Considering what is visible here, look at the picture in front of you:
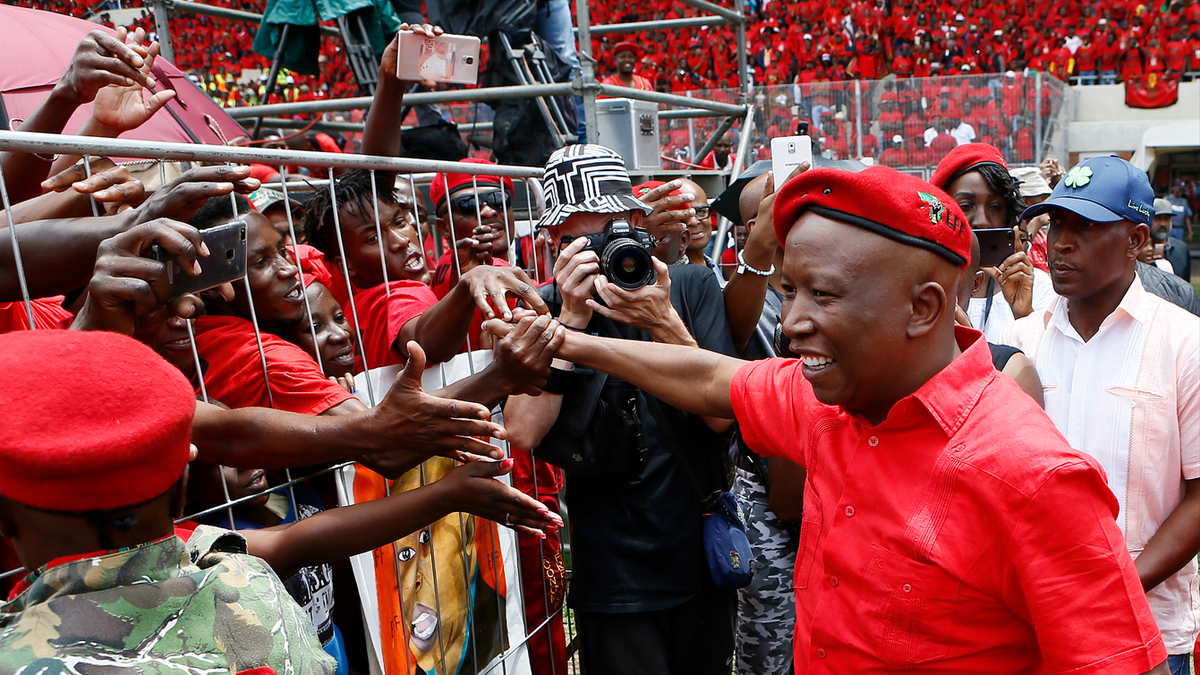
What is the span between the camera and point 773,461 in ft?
8.48

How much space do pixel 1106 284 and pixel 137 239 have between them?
226 cm

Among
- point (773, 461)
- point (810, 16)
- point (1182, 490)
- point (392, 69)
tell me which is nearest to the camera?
point (1182, 490)

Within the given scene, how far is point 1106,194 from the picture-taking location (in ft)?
7.67

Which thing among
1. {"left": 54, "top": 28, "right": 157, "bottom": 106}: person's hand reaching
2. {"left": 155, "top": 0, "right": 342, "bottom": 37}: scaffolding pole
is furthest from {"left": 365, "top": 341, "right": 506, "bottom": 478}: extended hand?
{"left": 155, "top": 0, "right": 342, "bottom": 37}: scaffolding pole

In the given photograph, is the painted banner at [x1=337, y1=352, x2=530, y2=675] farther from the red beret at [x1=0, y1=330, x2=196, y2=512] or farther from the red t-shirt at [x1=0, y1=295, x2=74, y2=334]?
the red beret at [x1=0, y1=330, x2=196, y2=512]

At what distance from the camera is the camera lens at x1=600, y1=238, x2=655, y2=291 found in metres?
2.19

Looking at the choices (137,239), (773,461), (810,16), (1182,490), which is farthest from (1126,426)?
(810,16)

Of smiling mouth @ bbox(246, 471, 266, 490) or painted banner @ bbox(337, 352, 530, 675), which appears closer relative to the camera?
smiling mouth @ bbox(246, 471, 266, 490)

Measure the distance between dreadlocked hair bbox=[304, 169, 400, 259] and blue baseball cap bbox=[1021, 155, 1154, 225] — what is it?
6.29 ft

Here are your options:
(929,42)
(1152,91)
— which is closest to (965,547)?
(1152,91)

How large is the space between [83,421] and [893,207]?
118 centimetres

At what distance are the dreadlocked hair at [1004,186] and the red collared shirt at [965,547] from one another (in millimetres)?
1229

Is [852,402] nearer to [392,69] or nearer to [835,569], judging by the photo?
[835,569]

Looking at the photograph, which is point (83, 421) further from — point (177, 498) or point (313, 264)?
point (313, 264)
